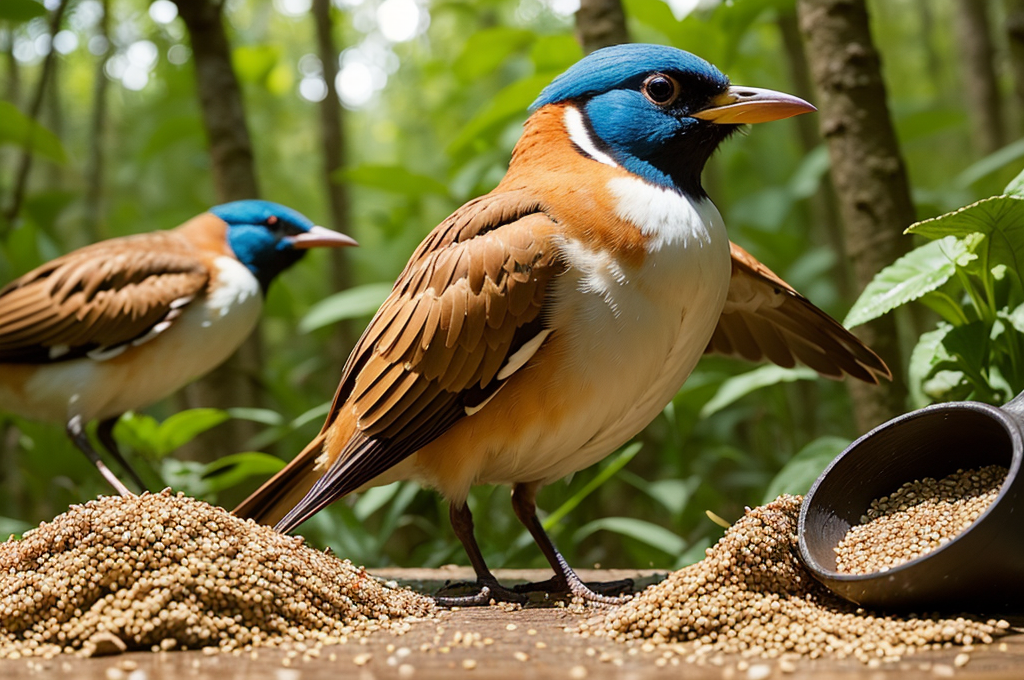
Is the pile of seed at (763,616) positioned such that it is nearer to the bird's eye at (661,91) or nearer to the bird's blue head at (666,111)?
the bird's blue head at (666,111)

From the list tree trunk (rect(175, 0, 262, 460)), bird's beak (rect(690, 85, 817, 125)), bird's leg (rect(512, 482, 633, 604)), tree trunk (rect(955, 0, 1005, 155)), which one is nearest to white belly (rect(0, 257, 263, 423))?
tree trunk (rect(175, 0, 262, 460))

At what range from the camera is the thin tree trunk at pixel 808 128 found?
6230mm

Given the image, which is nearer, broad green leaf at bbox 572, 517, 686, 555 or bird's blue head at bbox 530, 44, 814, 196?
bird's blue head at bbox 530, 44, 814, 196

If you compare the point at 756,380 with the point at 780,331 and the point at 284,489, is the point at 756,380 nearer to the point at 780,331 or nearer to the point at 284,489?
the point at 780,331

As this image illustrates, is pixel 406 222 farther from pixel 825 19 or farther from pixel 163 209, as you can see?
pixel 825 19

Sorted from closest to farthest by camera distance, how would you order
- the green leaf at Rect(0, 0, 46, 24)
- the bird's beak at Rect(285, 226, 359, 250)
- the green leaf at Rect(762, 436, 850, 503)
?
the green leaf at Rect(762, 436, 850, 503)
the bird's beak at Rect(285, 226, 359, 250)
the green leaf at Rect(0, 0, 46, 24)

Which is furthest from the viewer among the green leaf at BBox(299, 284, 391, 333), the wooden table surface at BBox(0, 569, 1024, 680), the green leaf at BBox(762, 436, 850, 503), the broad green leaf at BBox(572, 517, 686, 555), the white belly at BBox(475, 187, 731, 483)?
the green leaf at BBox(299, 284, 391, 333)

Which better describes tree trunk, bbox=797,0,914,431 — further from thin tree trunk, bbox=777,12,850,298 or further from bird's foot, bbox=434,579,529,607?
thin tree trunk, bbox=777,12,850,298

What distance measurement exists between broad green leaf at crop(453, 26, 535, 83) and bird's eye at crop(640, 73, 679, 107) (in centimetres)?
A: 288

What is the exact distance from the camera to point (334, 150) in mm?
6723

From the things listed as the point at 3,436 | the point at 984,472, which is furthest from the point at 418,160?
the point at 984,472

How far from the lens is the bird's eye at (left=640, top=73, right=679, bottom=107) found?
2.62 meters

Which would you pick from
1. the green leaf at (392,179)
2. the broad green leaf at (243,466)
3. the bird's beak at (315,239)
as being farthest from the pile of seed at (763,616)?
the green leaf at (392,179)

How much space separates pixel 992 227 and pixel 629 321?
113cm
